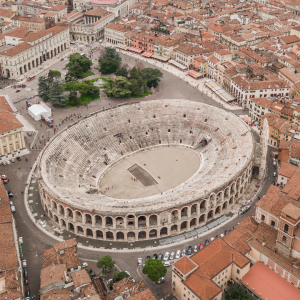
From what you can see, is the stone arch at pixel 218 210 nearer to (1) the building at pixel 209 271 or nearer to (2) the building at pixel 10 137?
(1) the building at pixel 209 271

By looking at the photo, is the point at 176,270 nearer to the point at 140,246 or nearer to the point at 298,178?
the point at 140,246

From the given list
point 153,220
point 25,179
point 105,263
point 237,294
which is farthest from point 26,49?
point 237,294

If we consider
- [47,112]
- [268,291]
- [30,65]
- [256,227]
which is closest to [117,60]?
[30,65]

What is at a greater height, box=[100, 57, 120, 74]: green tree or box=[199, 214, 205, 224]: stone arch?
box=[100, 57, 120, 74]: green tree

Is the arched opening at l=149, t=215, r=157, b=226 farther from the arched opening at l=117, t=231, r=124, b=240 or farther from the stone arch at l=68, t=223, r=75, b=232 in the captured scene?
the stone arch at l=68, t=223, r=75, b=232

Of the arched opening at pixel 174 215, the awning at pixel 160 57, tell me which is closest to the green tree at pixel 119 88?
the awning at pixel 160 57

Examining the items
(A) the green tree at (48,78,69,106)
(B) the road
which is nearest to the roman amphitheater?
(B) the road
